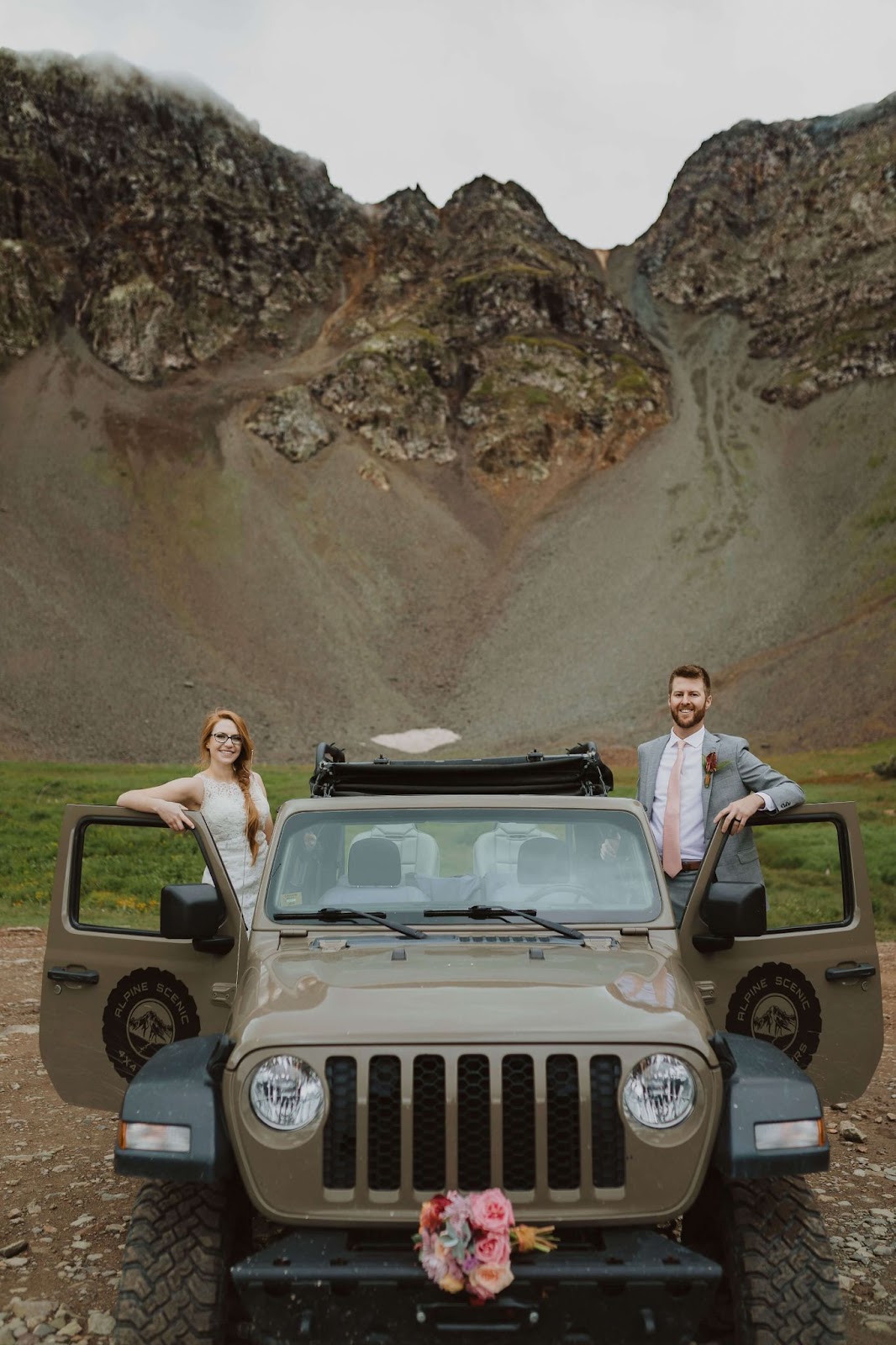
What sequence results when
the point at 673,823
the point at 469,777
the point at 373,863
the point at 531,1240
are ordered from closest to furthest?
the point at 531,1240, the point at 373,863, the point at 673,823, the point at 469,777

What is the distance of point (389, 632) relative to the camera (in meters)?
63.3

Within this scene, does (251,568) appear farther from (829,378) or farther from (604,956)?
(604,956)

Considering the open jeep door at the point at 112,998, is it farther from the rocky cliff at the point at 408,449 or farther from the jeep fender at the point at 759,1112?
the rocky cliff at the point at 408,449

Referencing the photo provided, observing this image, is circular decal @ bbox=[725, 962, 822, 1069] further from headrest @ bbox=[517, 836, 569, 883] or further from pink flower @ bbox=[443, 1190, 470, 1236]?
pink flower @ bbox=[443, 1190, 470, 1236]

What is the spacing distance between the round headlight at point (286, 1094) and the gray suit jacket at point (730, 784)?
2.94 metres

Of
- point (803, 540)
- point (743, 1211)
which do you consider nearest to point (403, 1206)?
point (743, 1211)

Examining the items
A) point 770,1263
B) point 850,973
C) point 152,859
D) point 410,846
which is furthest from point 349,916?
point 152,859

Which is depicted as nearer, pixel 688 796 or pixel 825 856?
pixel 688 796

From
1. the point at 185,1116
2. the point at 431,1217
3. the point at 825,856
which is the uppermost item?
the point at 825,856

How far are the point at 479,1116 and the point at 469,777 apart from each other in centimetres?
341

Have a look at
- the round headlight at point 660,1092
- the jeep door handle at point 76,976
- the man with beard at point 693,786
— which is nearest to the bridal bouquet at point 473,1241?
the round headlight at point 660,1092

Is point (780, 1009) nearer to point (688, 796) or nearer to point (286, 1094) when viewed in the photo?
point (688, 796)

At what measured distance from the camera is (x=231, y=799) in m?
6.31

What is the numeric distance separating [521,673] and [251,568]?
58.0ft
